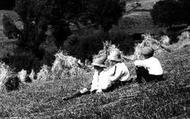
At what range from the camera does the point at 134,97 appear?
14.4 m

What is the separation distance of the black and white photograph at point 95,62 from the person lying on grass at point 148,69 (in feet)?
0.11

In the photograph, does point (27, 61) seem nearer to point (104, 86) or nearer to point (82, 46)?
point (82, 46)

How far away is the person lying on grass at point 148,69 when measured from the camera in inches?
721

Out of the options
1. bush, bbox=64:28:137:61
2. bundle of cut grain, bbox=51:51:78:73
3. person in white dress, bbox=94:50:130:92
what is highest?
person in white dress, bbox=94:50:130:92

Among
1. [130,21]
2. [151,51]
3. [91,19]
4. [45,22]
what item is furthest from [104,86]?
[130,21]

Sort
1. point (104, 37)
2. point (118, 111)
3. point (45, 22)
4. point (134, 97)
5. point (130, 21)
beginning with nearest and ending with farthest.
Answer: point (118, 111)
point (134, 97)
point (104, 37)
point (45, 22)
point (130, 21)

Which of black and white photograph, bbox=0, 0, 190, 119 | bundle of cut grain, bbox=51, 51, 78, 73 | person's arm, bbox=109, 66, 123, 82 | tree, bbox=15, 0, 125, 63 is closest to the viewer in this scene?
black and white photograph, bbox=0, 0, 190, 119

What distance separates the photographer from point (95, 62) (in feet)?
64.3

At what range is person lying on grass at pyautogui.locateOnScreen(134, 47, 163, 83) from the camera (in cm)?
1831

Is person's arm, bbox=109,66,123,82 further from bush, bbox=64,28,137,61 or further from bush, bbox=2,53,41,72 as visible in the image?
bush, bbox=64,28,137,61

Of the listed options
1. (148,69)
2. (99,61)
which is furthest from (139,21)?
(148,69)

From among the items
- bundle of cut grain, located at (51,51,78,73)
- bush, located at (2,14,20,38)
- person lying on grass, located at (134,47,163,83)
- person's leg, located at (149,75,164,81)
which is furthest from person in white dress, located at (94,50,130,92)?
bush, located at (2,14,20,38)

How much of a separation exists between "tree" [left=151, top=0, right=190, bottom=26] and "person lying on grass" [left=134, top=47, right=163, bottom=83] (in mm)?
108331

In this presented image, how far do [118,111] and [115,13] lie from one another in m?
120
